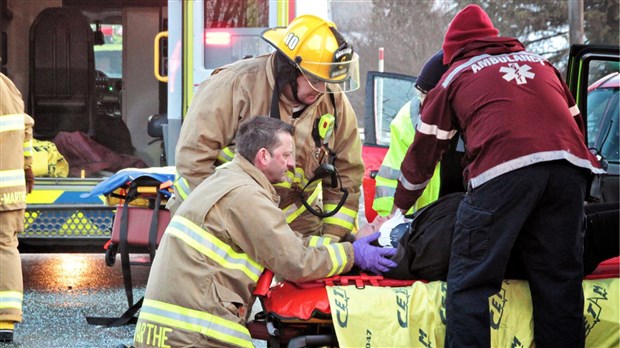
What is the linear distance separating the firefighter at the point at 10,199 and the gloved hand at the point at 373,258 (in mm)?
2665

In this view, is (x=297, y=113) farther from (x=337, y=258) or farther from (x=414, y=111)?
(x=337, y=258)

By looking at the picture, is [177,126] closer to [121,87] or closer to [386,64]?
[121,87]

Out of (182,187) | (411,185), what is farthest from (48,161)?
(411,185)

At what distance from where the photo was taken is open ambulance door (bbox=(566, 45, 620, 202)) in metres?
4.98

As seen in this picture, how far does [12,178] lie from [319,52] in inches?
94.5

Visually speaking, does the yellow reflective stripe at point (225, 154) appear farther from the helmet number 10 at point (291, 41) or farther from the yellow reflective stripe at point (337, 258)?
A: the yellow reflective stripe at point (337, 258)

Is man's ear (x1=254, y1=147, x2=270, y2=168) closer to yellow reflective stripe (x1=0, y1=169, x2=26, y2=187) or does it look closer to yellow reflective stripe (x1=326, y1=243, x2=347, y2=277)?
yellow reflective stripe (x1=326, y1=243, x2=347, y2=277)

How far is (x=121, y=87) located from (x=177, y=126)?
3559mm

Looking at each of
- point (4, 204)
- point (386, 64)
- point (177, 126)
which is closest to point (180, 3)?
point (177, 126)

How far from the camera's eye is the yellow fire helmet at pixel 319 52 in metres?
4.64

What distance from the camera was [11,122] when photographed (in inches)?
242

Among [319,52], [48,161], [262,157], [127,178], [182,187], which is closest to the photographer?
[262,157]

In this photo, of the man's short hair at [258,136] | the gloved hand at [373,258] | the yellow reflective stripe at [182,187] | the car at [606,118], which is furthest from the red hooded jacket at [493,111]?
the car at [606,118]

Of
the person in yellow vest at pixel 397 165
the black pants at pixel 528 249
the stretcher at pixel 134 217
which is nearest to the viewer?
the black pants at pixel 528 249
